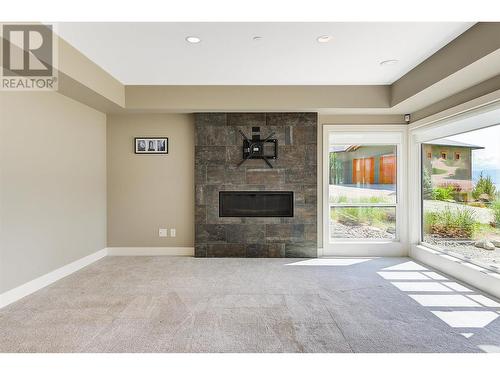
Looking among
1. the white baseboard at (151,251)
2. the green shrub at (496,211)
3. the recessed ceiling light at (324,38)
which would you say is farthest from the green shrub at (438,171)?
the white baseboard at (151,251)

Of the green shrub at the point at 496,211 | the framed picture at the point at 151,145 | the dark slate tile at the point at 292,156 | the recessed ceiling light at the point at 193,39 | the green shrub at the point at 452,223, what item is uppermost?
the recessed ceiling light at the point at 193,39

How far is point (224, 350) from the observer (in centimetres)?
219

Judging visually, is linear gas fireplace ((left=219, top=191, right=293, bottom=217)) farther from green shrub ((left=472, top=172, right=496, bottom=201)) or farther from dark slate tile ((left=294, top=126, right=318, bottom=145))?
green shrub ((left=472, top=172, right=496, bottom=201))

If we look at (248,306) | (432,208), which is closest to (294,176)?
(432,208)

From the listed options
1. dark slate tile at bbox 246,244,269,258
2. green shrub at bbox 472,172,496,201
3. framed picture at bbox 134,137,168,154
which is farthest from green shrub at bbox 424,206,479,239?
framed picture at bbox 134,137,168,154

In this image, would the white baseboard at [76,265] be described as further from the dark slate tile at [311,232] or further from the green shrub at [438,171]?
the green shrub at [438,171]

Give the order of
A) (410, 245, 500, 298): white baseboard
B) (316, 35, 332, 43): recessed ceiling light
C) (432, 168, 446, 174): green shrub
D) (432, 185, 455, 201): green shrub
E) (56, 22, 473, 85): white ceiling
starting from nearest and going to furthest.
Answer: (56, 22, 473, 85): white ceiling, (316, 35, 332, 43): recessed ceiling light, (410, 245, 500, 298): white baseboard, (432, 185, 455, 201): green shrub, (432, 168, 446, 174): green shrub

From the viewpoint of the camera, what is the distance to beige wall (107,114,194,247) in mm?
5102

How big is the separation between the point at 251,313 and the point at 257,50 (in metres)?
2.74

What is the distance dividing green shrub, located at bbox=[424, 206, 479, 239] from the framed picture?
4431mm

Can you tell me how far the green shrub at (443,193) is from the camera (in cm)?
425

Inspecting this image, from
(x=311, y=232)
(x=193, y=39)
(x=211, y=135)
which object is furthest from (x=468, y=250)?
(x=193, y=39)

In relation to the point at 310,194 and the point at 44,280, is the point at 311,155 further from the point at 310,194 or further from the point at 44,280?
the point at 44,280

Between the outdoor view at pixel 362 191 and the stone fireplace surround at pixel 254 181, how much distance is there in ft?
1.52
